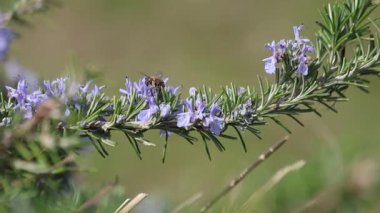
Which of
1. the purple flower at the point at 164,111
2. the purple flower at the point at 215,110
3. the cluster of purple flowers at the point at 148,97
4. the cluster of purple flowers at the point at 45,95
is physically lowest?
the purple flower at the point at 215,110

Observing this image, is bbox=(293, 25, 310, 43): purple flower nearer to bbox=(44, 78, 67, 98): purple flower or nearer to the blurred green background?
bbox=(44, 78, 67, 98): purple flower

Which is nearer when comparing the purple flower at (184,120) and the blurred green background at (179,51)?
the purple flower at (184,120)

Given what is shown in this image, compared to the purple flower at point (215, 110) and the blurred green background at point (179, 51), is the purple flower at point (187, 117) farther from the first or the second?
the blurred green background at point (179, 51)

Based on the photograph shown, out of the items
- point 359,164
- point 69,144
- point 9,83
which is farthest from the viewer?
point 359,164

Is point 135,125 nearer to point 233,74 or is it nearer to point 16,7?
point 16,7

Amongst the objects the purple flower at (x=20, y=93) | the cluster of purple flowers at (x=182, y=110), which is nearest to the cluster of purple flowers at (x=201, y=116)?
the cluster of purple flowers at (x=182, y=110)

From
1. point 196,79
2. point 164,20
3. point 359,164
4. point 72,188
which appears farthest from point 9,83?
point 164,20

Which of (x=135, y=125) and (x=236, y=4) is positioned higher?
(x=236, y=4)
